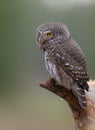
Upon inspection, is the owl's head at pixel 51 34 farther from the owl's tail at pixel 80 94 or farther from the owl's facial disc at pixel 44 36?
the owl's tail at pixel 80 94

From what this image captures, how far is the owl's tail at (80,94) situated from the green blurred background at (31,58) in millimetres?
4029

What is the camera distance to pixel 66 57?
4.27 m

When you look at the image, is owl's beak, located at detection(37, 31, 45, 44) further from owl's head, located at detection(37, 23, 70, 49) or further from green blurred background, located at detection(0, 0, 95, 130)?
green blurred background, located at detection(0, 0, 95, 130)

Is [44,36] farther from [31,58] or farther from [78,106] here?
[31,58]

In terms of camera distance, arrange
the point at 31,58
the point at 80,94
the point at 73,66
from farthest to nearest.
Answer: the point at 31,58
the point at 73,66
the point at 80,94

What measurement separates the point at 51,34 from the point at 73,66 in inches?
10.0

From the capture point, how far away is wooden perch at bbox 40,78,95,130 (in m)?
4.00

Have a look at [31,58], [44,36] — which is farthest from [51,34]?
[31,58]

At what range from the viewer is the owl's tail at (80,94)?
13.2 feet

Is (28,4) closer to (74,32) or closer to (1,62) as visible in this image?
(1,62)

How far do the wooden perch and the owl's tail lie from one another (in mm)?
46

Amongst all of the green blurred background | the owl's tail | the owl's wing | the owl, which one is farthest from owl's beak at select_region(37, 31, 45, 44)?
the green blurred background

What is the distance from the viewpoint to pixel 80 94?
13.4ft

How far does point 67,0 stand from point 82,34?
0.63 meters
